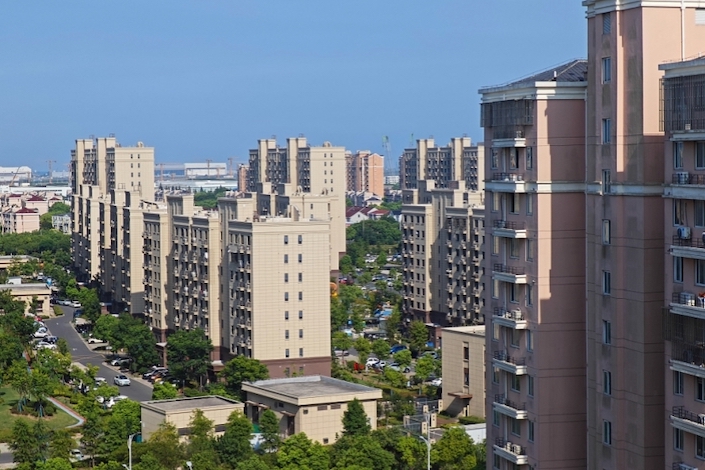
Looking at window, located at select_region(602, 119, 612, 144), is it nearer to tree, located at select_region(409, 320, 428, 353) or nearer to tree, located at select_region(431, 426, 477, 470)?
tree, located at select_region(431, 426, 477, 470)

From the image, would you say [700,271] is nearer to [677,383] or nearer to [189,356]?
[677,383]

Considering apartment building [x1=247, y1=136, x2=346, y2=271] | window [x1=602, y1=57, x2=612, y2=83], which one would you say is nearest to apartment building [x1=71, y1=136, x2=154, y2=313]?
apartment building [x1=247, y1=136, x2=346, y2=271]

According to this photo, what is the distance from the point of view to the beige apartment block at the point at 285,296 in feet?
84.0

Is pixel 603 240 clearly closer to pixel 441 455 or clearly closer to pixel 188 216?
pixel 441 455

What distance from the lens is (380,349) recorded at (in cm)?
3011

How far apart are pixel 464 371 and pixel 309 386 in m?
2.95

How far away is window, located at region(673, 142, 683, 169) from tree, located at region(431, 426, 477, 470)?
9308 millimetres

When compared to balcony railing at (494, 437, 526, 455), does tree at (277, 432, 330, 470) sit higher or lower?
lower

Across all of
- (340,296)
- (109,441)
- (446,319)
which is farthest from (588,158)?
(340,296)

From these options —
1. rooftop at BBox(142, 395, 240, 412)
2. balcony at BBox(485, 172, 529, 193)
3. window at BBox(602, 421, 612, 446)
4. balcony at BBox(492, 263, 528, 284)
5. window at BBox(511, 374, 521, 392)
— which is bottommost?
rooftop at BBox(142, 395, 240, 412)

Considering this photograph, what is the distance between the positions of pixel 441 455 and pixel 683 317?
9.15 meters

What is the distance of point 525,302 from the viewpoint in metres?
12.1

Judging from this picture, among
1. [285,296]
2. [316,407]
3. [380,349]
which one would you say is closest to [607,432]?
[316,407]

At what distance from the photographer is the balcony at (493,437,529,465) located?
39.4 feet
